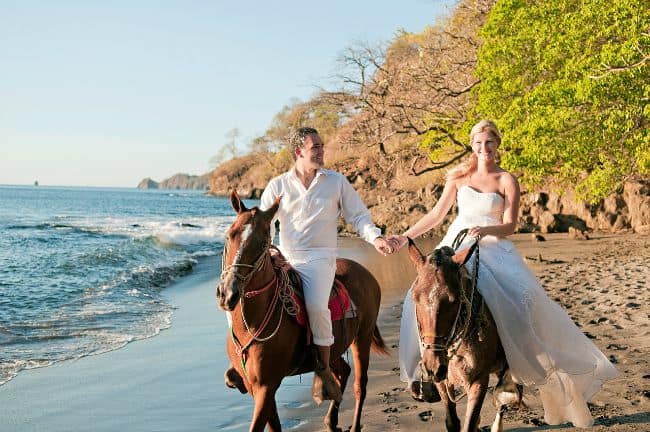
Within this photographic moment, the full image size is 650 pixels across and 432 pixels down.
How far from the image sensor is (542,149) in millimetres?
18609

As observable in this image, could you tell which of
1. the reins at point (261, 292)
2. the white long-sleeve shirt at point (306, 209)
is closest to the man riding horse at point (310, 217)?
the white long-sleeve shirt at point (306, 209)

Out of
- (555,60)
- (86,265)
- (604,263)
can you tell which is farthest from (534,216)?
(86,265)

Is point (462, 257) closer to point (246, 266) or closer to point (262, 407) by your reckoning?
point (246, 266)

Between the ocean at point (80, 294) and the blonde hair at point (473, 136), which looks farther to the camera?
the ocean at point (80, 294)

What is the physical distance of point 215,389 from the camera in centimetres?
802

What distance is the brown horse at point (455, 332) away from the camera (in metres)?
4.51

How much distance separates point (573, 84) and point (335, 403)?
45.2ft

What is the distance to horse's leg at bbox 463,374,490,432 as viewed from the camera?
4.91 metres

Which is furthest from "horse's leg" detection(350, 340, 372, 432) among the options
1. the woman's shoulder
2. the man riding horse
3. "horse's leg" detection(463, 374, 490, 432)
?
the woman's shoulder

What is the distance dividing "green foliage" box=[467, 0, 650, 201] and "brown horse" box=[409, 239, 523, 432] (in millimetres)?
11424

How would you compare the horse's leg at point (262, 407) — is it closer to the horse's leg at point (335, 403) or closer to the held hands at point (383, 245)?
the horse's leg at point (335, 403)

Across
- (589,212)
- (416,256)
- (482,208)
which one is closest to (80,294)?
(482,208)

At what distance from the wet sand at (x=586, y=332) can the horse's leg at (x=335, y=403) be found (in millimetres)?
313

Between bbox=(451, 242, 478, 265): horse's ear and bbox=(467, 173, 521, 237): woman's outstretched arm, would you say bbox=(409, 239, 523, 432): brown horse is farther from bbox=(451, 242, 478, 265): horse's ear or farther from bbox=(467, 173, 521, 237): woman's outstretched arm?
bbox=(467, 173, 521, 237): woman's outstretched arm
